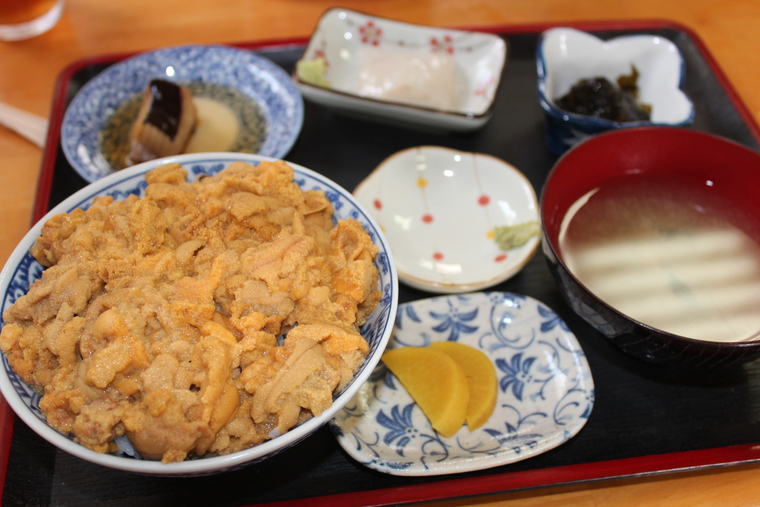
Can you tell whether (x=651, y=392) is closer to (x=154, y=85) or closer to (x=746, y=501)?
(x=746, y=501)

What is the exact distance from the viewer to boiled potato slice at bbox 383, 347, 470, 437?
1.68 metres

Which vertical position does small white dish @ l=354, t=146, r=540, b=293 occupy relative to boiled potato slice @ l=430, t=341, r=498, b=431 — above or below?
above

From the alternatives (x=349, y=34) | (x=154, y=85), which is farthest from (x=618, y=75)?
(x=154, y=85)

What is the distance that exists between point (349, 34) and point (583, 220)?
1.73 metres

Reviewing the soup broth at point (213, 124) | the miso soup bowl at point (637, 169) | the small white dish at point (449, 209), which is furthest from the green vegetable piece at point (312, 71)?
the miso soup bowl at point (637, 169)

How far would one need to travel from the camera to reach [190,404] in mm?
1259

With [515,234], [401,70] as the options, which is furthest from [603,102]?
[401,70]

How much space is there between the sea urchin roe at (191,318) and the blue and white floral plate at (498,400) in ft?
1.20

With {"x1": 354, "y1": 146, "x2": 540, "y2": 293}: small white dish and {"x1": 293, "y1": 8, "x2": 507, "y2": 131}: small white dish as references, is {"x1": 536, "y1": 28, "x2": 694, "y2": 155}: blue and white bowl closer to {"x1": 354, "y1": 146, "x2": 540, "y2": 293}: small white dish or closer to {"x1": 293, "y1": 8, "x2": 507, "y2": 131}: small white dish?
{"x1": 293, "y1": 8, "x2": 507, "y2": 131}: small white dish

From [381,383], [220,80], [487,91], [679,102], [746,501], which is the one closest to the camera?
[746,501]

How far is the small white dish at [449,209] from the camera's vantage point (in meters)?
2.25

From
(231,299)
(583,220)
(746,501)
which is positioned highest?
(231,299)

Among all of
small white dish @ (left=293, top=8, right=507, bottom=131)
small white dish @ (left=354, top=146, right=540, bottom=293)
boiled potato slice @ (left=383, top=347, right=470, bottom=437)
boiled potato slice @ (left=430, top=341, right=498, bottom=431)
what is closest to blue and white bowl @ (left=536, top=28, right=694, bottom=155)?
small white dish @ (left=293, top=8, right=507, bottom=131)

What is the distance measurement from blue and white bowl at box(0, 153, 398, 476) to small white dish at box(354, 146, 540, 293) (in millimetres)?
527
